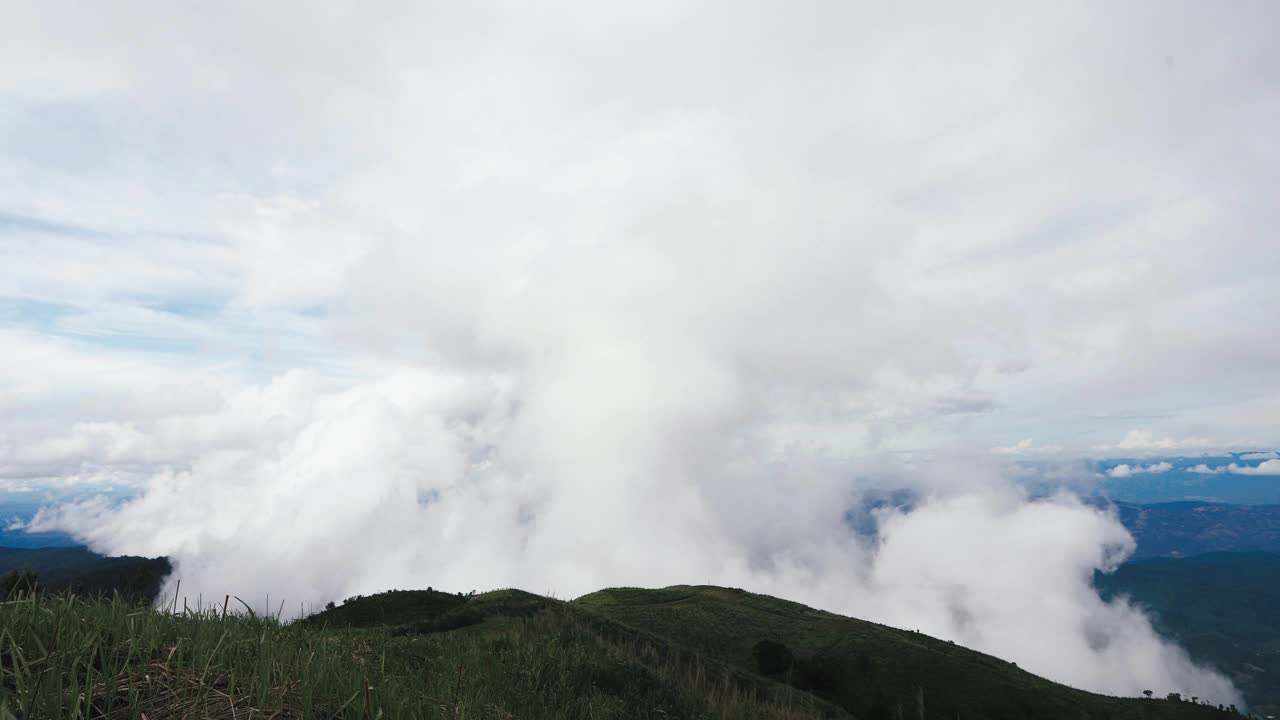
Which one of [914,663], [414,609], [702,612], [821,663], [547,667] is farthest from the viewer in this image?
[702,612]

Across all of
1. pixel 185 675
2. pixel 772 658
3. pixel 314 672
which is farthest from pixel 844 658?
pixel 185 675

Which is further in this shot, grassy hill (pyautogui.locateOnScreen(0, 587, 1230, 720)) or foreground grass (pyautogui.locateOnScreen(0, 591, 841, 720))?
grassy hill (pyautogui.locateOnScreen(0, 587, 1230, 720))

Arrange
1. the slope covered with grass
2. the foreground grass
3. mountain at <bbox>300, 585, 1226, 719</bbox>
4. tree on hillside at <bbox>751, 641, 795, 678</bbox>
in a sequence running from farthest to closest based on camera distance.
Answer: the slope covered with grass → tree on hillside at <bbox>751, 641, 795, 678</bbox> → mountain at <bbox>300, 585, 1226, 719</bbox> → the foreground grass

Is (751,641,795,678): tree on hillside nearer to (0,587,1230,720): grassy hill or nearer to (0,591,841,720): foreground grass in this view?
(0,587,1230,720): grassy hill

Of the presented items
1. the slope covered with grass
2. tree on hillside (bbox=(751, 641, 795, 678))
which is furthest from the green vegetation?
the slope covered with grass

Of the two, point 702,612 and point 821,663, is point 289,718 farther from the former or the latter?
point 702,612

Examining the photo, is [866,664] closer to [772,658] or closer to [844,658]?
[844,658]

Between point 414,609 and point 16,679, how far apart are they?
46.3 meters

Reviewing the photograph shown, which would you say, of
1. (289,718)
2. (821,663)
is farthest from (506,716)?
(821,663)

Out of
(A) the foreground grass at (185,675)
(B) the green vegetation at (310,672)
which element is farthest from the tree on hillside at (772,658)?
(A) the foreground grass at (185,675)

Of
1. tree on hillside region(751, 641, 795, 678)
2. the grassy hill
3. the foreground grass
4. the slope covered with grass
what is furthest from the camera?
the slope covered with grass

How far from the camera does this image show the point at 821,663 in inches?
2454

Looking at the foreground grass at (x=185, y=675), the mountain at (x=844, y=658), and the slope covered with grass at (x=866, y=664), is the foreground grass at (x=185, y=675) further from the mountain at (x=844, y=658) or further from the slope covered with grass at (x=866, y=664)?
the slope covered with grass at (x=866, y=664)

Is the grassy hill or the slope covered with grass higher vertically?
the slope covered with grass
